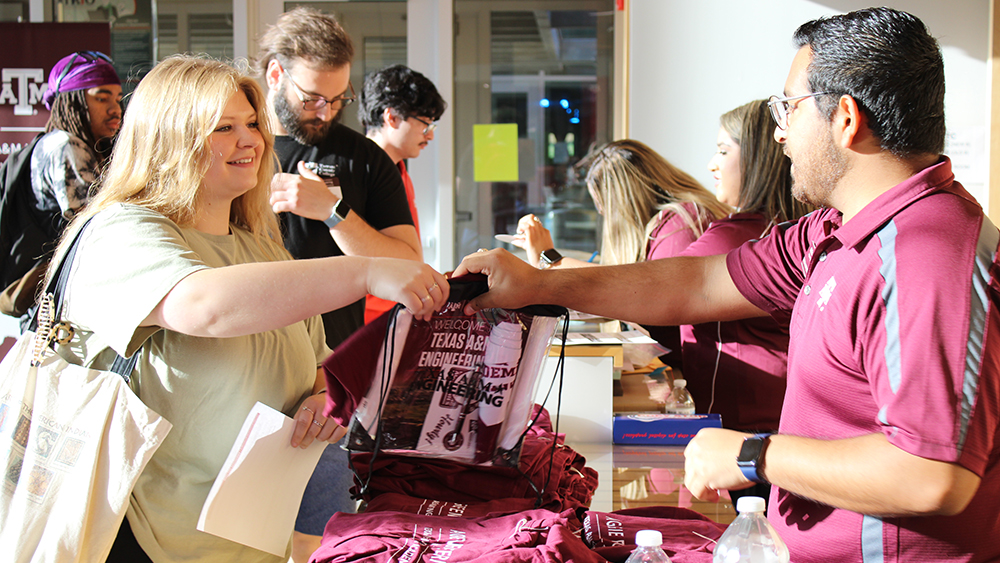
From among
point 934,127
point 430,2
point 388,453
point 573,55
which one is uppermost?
point 430,2

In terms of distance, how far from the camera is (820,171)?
41.9 inches

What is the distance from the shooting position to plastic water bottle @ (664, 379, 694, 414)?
75.2 inches

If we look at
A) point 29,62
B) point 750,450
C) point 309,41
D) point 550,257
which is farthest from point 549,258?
point 29,62

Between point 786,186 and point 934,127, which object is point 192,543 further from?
point 786,186

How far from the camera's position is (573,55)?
14.8 ft

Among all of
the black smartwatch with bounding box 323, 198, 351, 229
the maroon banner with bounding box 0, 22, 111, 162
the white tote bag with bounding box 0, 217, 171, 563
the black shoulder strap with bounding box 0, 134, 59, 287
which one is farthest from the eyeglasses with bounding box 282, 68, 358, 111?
the maroon banner with bounding box 0, 22, 111, 162

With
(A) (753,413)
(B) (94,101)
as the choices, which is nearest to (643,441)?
(A) (753,413)

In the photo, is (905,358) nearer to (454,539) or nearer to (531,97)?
(454,539)

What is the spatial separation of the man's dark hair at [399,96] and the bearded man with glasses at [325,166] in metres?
0.63

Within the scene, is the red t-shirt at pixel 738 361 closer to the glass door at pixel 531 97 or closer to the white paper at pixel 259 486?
the white paper at pixel 259 486

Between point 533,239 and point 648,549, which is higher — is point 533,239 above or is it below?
above

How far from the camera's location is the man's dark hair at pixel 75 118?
8.34 ft

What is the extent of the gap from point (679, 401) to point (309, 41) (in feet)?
4.83

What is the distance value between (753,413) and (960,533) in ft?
3.67
